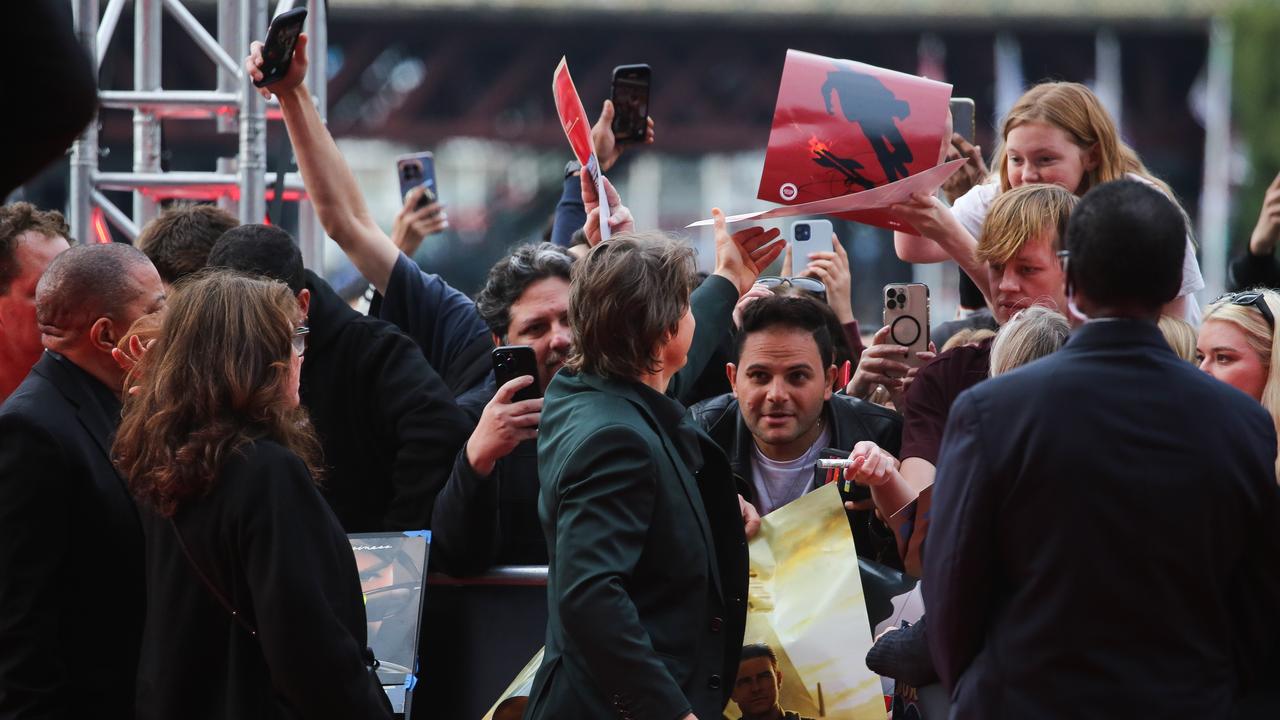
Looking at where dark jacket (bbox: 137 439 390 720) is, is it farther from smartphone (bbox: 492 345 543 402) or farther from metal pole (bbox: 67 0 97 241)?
metal pole (bbox: 67 0 97 241)

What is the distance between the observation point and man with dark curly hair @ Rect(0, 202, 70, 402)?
3619mm

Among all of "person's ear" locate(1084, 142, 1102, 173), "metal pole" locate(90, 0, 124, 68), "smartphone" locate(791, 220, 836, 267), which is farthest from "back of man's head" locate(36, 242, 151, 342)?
"person's ear" locate(1084, 142, 1102, 173)

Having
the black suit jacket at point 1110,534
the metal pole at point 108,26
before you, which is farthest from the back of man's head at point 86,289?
the metal pole at point 108,26

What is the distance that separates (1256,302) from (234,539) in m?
2.27

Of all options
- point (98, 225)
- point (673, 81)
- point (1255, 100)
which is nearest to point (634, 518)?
point (98, 225)

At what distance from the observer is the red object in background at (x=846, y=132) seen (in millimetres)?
3537

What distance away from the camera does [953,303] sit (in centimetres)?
1409

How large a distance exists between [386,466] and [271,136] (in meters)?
5.25

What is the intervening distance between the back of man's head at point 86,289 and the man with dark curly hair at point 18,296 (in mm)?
522

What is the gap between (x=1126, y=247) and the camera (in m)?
2.24

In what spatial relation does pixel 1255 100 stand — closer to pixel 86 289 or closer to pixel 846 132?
pixel 846 132

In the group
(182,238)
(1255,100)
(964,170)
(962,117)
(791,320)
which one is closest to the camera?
(791,320)

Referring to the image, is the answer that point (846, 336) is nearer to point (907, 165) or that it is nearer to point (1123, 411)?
point (907, 165)

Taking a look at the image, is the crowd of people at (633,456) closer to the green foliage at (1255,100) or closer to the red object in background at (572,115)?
the red object in background at (572,115)
